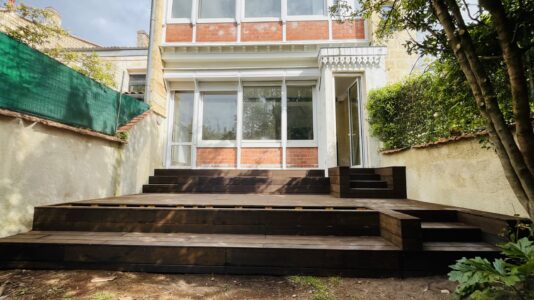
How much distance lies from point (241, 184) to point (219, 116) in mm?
2816

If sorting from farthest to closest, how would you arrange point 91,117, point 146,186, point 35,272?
1. point 146,186
2. point 91,117
3. point 35,272

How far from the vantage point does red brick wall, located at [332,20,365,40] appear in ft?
22.6

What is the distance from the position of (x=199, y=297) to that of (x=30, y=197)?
2.81 meters

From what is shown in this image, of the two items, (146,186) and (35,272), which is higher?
(146,186)

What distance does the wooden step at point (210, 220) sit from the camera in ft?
9.39

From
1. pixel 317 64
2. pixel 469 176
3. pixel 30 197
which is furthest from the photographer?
pixel 317 64

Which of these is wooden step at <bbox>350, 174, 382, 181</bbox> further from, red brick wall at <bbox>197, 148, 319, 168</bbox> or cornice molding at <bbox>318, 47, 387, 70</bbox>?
cornice molding at <bbox>318, 47, 387, 70</bbox>

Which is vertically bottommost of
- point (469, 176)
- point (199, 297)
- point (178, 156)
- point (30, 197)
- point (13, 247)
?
point (199, 297)

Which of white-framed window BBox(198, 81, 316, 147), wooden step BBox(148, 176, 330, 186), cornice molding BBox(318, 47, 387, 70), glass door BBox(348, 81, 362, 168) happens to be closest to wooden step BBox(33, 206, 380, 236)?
wooden step BBox(148, 176, 330, 186)

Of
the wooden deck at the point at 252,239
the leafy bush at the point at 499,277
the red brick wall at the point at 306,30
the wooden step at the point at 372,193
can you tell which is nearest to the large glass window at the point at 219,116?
the red brick wall at the point at 306,30

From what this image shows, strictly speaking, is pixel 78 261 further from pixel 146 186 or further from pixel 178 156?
pixel 178 156

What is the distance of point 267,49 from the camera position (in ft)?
22.9

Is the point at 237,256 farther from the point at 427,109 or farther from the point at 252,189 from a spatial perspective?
the point at 427,109

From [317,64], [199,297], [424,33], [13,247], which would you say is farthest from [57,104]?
[317,64]
